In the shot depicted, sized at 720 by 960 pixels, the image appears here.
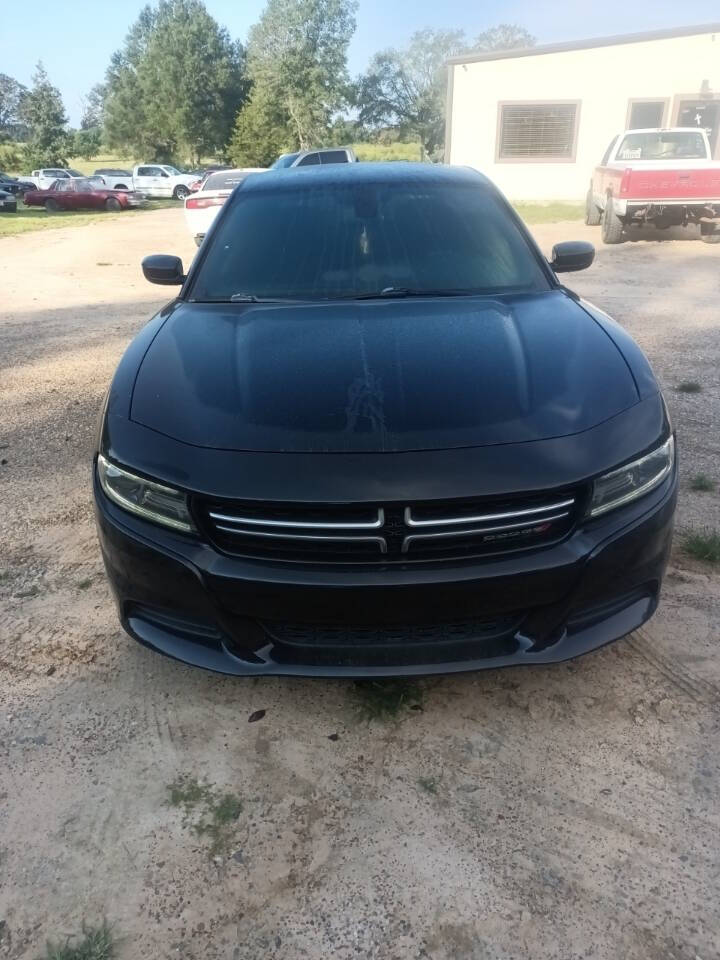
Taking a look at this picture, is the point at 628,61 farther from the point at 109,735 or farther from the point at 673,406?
the point at 109,735

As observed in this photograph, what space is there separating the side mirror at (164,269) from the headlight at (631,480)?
97.6 inches

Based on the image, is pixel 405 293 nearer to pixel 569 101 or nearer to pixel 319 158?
pixel 319 158

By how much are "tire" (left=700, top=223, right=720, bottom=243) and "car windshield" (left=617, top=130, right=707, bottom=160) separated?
3.87ft

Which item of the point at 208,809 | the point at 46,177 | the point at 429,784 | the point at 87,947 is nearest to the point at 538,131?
the point at 429,784

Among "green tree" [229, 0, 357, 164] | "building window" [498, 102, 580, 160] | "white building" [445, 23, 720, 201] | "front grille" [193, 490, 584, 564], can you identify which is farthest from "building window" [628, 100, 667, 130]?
"green tree" [229, 0, 357, 164]

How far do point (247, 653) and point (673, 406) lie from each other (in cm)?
393

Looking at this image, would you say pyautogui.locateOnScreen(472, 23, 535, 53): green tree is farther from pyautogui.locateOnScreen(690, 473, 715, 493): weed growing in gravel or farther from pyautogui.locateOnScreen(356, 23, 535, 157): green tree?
pyautogui.locateOnScreen(690, 473, 715, 493): weed growing in gravel

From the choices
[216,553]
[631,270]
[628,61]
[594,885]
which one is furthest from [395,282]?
[628,61]

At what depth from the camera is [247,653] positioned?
6.79 feet

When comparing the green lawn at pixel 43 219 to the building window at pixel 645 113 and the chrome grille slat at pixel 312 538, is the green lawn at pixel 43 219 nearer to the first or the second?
the building window at pixel 645 113

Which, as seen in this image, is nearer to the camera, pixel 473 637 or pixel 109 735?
pixel 473 637

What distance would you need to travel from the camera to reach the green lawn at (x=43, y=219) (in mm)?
21681

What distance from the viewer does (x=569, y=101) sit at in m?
19.2

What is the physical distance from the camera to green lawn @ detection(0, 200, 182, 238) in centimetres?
2168
